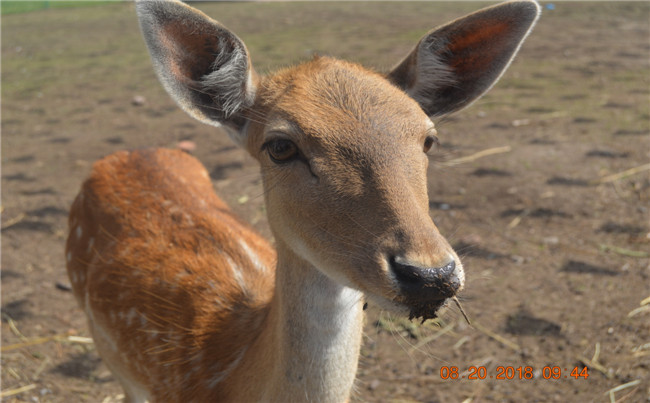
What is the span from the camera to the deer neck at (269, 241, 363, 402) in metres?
2.08

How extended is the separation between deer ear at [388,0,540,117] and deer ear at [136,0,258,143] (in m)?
0.62

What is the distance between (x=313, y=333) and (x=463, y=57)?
1.24 m

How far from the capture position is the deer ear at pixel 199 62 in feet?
6.99

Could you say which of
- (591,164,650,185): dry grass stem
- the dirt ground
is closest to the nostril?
the dirt ground

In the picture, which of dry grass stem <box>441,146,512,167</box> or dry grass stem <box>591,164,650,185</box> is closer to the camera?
dry grass stem <box>591,164,650,185</box>

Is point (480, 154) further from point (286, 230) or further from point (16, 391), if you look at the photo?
point (16, 391)

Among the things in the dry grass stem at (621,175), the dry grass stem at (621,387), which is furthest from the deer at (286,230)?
the dry grass stem at (621,175)

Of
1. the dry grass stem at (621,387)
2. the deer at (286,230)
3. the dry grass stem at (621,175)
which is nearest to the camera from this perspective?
the deer at (286,230)

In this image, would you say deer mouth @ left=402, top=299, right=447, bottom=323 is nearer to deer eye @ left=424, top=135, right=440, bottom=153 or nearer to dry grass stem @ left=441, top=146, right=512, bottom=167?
deer eye @ left=424, top=135, right=440, bottom=153

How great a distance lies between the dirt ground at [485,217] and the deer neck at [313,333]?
1.60ft

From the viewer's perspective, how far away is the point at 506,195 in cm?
532
